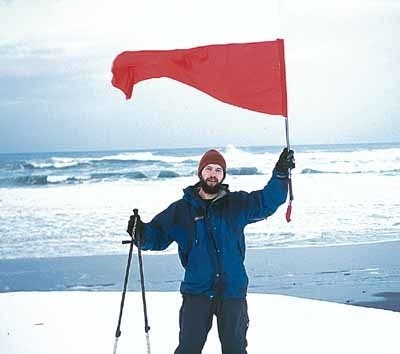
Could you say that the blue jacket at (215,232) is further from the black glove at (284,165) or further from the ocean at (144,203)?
the ocean at (144,203)

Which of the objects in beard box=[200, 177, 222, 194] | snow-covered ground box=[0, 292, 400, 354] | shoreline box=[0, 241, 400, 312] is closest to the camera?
beard box=[200, 177, 222, 194]

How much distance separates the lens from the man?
4.21 metres

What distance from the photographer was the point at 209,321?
14.0 feet

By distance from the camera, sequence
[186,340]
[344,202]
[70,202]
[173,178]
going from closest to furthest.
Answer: [186,340], [344,202], [70,202], [173,178]

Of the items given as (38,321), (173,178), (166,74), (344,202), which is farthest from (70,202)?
(166,74)

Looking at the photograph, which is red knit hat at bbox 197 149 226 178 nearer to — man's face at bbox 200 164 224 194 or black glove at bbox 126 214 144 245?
man's face at bbox 200 164 224 194

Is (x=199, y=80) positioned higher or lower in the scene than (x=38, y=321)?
higher

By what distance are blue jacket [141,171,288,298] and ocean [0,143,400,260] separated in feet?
27.5

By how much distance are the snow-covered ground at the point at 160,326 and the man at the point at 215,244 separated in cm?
152

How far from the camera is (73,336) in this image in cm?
618

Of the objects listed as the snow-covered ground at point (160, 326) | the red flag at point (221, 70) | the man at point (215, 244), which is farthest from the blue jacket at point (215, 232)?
the snow-covered ground at point (160, 326)

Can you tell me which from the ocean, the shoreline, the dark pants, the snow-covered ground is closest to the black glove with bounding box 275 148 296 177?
the dark pants

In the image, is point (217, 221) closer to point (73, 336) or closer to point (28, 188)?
point (73, 336)

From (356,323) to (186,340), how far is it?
278cm
